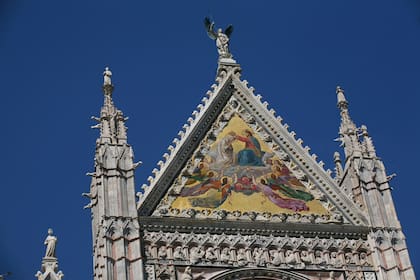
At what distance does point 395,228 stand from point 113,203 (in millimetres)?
5100

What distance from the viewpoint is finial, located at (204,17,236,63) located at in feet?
86.0

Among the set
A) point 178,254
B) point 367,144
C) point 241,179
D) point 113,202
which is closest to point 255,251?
point 178,254

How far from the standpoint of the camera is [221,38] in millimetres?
26750

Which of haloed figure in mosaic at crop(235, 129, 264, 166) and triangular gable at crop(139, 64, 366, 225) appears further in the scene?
haloed figure in mosaic at crop(235, 129, 264, 166)

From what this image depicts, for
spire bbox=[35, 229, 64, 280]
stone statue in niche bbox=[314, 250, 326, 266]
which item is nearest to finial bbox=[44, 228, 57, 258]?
spire bbox=[35, 229, 64, 280]

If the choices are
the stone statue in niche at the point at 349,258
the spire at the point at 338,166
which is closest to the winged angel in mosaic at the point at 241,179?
the stone statue in niche at the point at 349,258

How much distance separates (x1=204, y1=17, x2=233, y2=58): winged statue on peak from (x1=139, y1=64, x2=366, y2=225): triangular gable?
107 centimetres

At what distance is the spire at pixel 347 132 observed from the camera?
2489cm

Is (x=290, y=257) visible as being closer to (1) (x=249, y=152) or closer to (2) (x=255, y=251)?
(2) (x=255, y=251)

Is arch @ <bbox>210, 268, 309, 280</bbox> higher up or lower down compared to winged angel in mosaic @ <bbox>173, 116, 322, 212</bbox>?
lower down

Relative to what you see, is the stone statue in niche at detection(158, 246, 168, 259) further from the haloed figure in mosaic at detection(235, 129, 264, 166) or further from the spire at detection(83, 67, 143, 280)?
the haloed figure in mosaic at detection(235, 129, 264, 166)

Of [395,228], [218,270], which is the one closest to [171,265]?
[218,270]

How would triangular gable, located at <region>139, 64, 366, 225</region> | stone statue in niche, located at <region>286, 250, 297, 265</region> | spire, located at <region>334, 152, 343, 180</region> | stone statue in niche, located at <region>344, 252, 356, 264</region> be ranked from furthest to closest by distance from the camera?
spire, located at <region>334, 152, 343, 180</region>
triangular gable, located at <region>139, 64, 366, 225</region>
stone statue in niche, located at <region>344, 252, 356, 264</region>
stone statue in niche, located at <region>286, 250, 297, 265</region>

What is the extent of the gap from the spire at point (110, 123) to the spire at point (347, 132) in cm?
423
